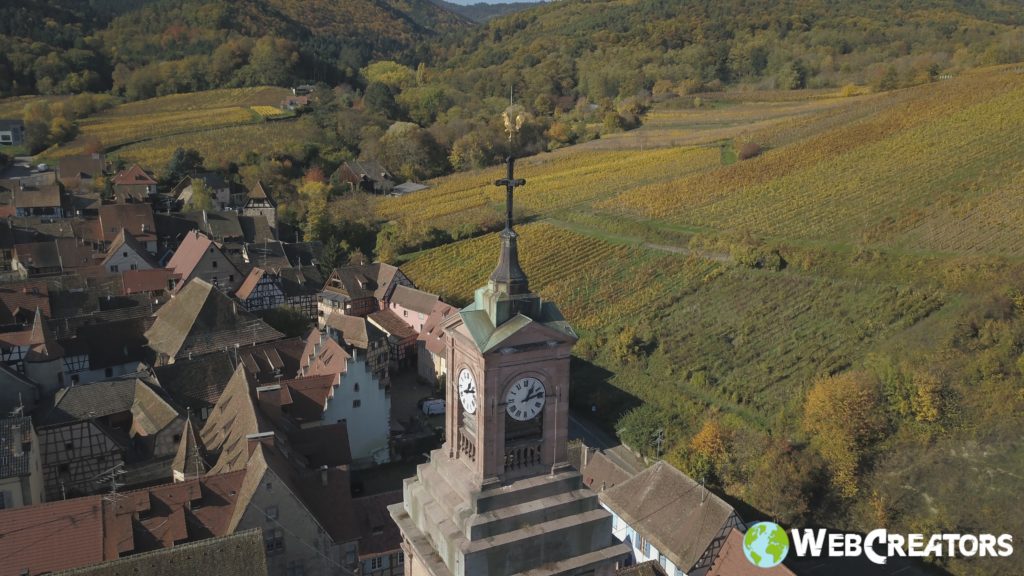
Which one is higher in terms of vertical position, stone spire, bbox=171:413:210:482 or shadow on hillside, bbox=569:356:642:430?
stone spire, bbox=171:413:210:482

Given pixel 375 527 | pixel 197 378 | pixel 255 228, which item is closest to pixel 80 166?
pixel 255 228

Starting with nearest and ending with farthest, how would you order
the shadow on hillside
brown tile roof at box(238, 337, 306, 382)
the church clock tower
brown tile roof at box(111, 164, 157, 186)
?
1. the church clock tower
2. brown tile roof at box(238, 337, 306, 382)
3. the shadow on hillside
4. brown tile roof at box(111, 164, 157, 186)

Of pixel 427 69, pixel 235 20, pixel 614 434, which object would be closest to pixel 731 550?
pixel 614 434

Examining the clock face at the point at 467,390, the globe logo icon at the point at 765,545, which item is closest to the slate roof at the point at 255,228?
the globe logo icon at the point at 765,545

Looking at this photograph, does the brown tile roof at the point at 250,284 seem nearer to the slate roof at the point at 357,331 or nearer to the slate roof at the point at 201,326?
the slate roof at the point at 201,326

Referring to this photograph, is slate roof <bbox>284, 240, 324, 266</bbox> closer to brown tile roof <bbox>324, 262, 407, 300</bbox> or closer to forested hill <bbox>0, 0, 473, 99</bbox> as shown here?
brown tile roof <bbox>324, 262, 407, 300</bbox>

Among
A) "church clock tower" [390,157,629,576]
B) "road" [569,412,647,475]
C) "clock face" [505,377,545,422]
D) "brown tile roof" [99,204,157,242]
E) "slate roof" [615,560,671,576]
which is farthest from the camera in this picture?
"brown tile roof" [99,204,157,242]

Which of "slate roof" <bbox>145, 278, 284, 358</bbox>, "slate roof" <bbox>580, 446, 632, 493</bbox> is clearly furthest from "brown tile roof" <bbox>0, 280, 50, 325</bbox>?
"slate roof" <bbox>580, 446, 632, 493</bbox>
